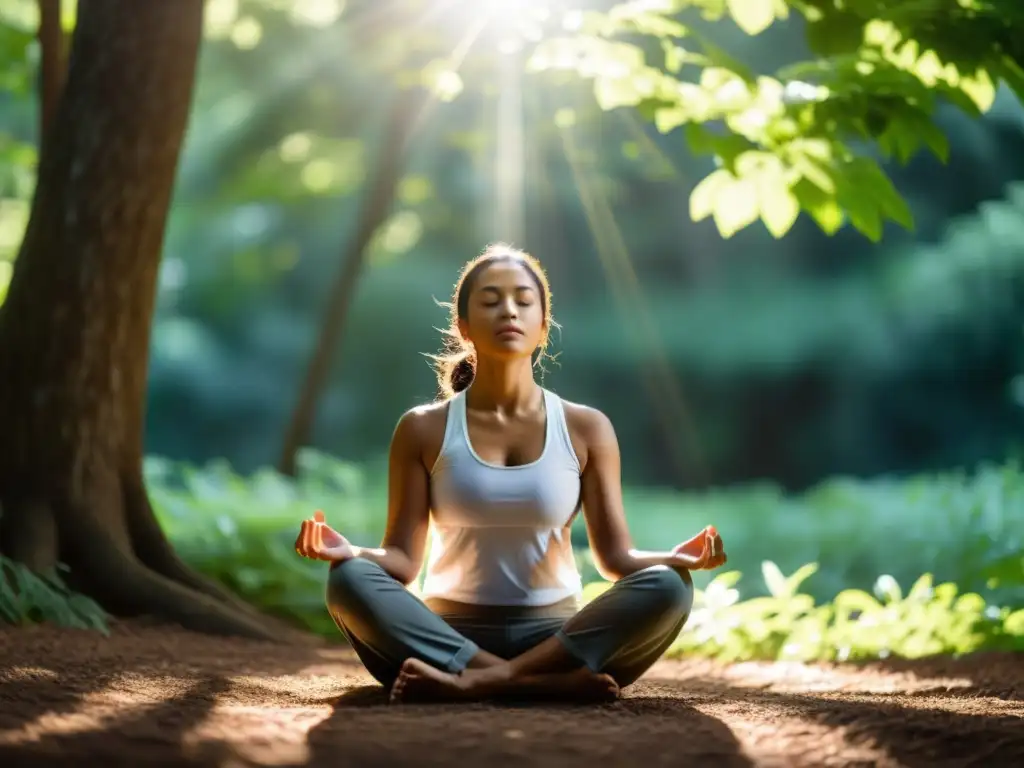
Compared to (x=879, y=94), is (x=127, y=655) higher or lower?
lower

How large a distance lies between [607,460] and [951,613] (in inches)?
103

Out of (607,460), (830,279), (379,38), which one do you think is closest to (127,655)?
(607,460)

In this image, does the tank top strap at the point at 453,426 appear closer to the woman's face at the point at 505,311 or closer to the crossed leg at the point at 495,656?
the woman's face at the point at 505,311

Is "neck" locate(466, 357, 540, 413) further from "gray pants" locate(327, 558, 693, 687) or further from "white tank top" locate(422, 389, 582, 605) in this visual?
"gray pants" locate(327, 558, 693, 687)

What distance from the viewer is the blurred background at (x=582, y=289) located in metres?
13.3

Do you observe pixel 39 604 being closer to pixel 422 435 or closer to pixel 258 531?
pixel 422 435

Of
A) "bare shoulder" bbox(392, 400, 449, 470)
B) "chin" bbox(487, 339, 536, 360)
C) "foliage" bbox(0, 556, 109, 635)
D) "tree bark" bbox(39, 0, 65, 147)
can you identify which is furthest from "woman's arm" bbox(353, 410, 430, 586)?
"tree bark" bbox(39, 0, 65, 147)

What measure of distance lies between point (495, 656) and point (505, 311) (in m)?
0.99

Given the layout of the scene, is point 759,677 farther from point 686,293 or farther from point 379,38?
point 686,293

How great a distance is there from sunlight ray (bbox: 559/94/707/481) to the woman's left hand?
14.3 m

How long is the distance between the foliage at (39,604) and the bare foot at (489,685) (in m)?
1.97

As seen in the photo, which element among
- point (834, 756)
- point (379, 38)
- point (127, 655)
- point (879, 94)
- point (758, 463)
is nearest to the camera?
point (834, 756)

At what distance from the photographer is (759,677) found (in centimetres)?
482

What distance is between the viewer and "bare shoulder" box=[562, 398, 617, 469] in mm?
3629
